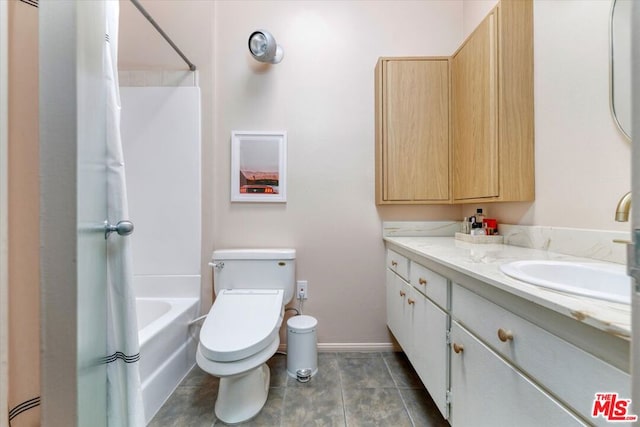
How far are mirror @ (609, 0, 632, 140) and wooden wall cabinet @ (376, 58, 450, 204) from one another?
0.78 m

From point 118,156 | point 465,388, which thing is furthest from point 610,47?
point 118,156

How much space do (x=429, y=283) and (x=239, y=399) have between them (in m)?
1.08

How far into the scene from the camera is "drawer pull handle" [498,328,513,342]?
0.68 m

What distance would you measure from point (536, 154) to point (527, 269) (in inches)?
28.4

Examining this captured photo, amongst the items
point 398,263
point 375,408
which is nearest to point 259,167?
point 398,263

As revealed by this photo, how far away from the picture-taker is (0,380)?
377mm

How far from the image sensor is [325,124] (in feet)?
6.13

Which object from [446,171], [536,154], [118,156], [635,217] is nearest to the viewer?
[635,217]

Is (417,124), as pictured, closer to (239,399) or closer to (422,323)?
(422,323)

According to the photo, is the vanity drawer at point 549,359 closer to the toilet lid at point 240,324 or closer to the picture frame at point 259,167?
the toilet lid at point 240,324

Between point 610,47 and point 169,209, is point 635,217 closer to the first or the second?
point 610,47

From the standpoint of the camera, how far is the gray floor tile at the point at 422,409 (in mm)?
1232

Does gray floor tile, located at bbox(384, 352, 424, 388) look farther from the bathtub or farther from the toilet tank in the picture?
the bathtub

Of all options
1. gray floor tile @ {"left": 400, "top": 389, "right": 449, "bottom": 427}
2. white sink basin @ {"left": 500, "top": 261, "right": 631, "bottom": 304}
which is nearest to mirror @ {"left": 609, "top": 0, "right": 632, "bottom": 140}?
white sink basin @ {"left": 500, "top": 261, "right": 631, "bottom": 304}
